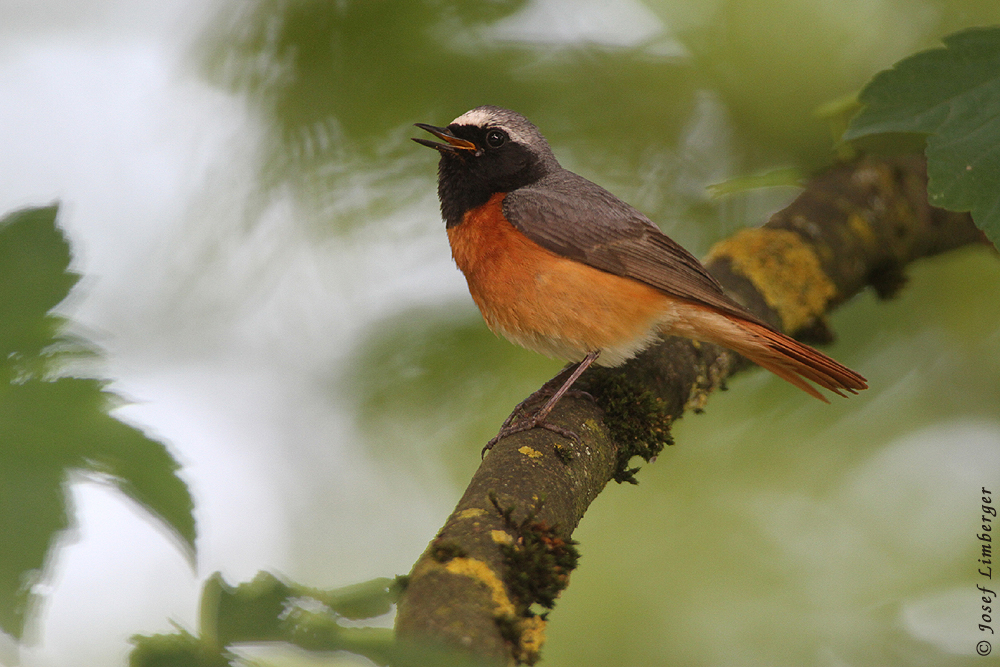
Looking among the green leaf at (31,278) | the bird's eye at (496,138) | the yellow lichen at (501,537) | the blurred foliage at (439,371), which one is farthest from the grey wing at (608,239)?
the green leaf at (31,278)

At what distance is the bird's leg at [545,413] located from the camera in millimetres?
2883

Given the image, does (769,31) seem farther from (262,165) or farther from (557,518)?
(557,518)

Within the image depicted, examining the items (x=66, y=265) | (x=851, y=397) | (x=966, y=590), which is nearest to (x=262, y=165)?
(x=66, y=265)

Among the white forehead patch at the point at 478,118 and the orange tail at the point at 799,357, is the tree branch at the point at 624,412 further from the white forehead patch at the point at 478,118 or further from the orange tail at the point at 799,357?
the white forehead patch at the point at 478,118

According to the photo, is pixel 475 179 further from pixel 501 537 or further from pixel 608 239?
pixel 501 537

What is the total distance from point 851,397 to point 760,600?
5.04 feet

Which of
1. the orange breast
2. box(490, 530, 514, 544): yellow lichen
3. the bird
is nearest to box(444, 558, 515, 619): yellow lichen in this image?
box(490, 530, 514, 544): yellow lichen

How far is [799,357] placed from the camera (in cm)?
336

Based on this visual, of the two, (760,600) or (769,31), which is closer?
(769,31)

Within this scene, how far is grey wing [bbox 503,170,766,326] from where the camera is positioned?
3.57 meters

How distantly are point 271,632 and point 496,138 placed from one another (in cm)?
323

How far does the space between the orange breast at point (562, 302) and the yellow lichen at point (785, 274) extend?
807 mm

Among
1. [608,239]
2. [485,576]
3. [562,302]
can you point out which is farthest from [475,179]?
[485,576]

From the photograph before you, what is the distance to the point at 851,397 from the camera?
5.06 metres
